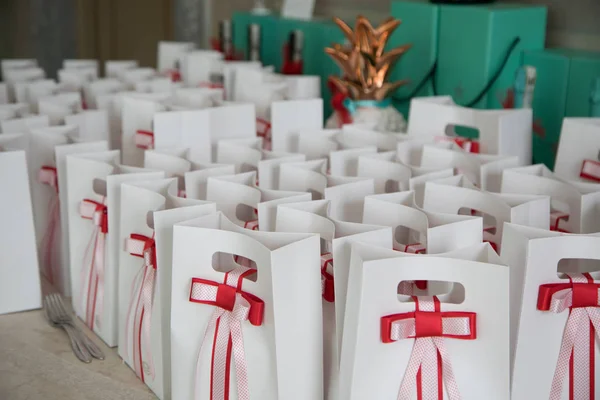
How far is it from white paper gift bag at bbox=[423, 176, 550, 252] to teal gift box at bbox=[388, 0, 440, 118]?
1.23 meters

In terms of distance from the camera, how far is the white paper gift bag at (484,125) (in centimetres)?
189

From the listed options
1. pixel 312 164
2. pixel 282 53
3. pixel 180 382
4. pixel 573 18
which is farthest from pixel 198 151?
pixel 282 53

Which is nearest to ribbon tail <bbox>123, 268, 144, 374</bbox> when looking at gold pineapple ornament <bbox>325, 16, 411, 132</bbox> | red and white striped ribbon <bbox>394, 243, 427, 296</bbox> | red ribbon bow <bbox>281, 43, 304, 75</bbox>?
red and white striped ribbon <bbox>394, 243, 427, 296</bbox>

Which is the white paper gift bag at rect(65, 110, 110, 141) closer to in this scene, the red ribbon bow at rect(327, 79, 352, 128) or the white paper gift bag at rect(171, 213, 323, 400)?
the red ribbon bow at rect(327, 79, 352, 128)

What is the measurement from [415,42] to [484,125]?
87cm

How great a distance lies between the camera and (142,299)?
1.39 m

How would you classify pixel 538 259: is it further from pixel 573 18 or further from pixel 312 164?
pixel 573 18

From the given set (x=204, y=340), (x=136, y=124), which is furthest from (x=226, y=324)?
(x=136, y=124)

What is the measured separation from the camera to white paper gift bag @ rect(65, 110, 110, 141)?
201 cm

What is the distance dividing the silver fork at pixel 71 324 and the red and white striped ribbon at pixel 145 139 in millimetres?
470

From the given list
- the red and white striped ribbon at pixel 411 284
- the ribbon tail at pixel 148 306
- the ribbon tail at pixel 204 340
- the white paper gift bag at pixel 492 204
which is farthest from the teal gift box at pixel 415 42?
the ribbon tail at pixel 204 340

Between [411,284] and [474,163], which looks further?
[474,163]

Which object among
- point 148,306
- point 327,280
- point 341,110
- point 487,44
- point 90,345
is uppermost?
point 487,44

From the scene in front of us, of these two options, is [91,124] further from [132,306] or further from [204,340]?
[204,340]
